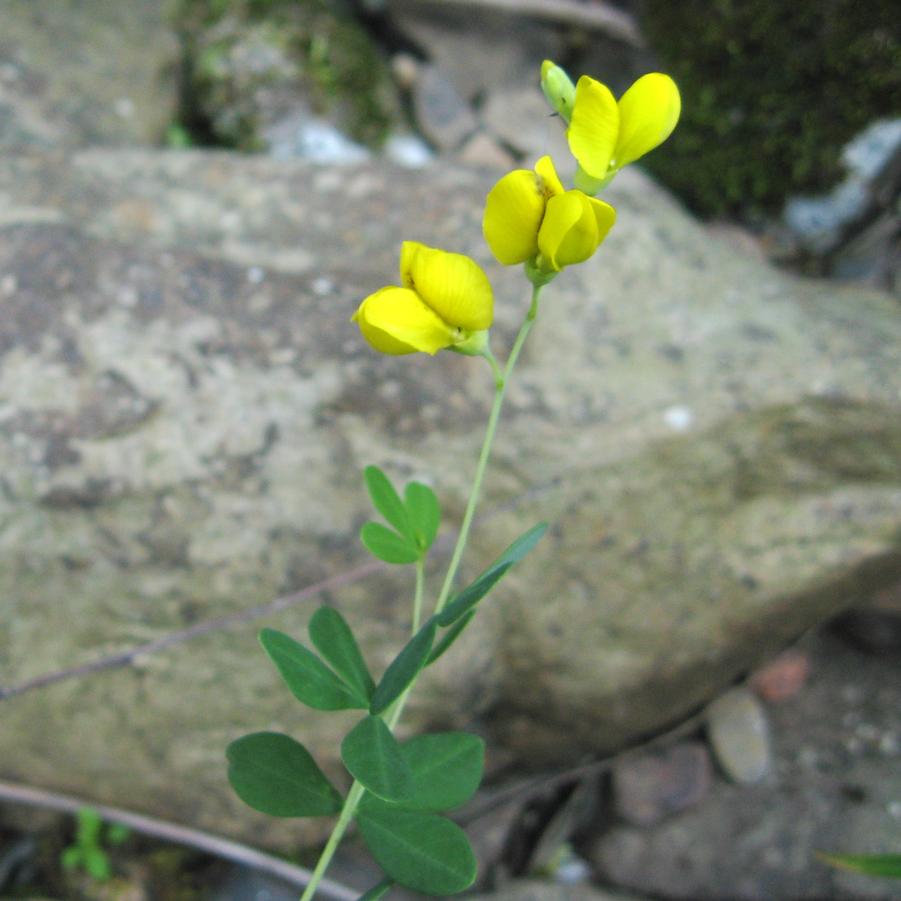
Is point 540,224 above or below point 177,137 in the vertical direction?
above

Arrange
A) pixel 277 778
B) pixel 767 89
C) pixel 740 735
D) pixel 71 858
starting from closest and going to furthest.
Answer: pixel 277 778 < pixel 71 858 < pixel 740 735 < pixel 767 89

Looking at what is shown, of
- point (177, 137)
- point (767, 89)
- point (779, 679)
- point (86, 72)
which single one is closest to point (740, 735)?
point (779, 679)

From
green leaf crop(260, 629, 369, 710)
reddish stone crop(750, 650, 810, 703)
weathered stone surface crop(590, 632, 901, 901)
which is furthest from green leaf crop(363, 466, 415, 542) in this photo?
reddish stone crop(750, 650, 810, 703)

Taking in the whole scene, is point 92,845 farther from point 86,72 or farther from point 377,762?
point 86,72

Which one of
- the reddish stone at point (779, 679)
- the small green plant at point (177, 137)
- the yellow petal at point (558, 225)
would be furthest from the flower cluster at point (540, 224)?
the small green plant at point (177, 137)

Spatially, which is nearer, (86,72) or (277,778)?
(277,778)

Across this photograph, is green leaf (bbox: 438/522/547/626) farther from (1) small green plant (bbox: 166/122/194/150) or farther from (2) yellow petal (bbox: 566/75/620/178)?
(1) small green plant (bbox: 166/122/194/150)

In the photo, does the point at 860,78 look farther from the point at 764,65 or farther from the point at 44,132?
the point at 44,132
